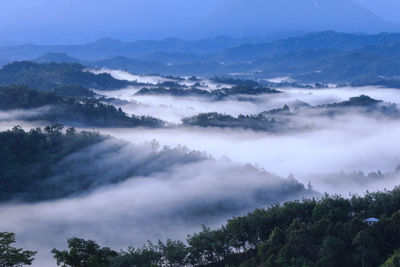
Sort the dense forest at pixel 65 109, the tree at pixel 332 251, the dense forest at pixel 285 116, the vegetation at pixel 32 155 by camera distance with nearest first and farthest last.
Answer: the tree at pixel 332 251 < the vegetation at pixel 32 155 < the dense forest at pixel 65 109 < the dense forest at pixel 285 116

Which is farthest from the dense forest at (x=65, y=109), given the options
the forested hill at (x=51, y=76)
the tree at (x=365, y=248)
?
the tree at (x=365, y=248)

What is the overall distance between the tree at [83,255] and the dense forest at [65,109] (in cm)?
4510

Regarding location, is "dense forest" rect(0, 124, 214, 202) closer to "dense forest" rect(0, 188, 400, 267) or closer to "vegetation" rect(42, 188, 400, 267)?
"vegetation" rect(42, 188, 400, 267)

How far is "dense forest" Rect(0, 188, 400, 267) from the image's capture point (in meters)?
21.2

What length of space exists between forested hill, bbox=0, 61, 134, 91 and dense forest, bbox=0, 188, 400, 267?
277ft

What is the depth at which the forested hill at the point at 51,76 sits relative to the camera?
10845cm

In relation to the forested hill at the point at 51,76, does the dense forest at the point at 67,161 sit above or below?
below

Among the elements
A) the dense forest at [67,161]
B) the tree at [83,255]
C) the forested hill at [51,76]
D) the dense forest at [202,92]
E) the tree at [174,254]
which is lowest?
the tree at [174,254]

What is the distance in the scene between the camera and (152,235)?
3981 centimetres

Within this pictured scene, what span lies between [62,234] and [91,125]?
1168 inches

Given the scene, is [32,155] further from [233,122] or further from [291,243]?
[233,122]

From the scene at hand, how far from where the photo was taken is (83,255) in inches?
904

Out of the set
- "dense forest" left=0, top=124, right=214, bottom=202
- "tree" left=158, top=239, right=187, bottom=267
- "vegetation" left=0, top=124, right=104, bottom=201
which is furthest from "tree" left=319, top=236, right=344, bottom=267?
"vegetation" left=0, top=124, right=104, bottom=201

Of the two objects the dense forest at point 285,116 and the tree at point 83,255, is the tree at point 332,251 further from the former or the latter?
the dense forest at point 285,116
